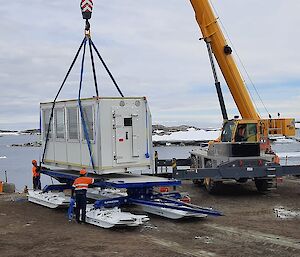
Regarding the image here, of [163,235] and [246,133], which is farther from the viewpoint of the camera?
[246,133]

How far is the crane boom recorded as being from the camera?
17281 millimetres

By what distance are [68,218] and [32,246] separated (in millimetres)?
2840

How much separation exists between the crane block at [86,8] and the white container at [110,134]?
7.20ft

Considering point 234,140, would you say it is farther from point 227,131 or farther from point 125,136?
point 125,136

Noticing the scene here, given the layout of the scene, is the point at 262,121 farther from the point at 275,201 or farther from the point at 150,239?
the point at 150,239

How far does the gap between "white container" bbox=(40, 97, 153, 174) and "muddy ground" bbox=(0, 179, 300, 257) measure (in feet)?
5.44

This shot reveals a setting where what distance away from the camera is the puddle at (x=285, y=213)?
1245 cm

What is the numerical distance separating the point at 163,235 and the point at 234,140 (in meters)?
6.43

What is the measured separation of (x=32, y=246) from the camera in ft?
32.4

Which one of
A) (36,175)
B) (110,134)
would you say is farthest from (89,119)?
(36,175)

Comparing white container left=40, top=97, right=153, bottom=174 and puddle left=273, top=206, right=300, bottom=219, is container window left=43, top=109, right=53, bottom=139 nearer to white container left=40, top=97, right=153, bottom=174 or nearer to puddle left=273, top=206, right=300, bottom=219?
white container left=40, top=97, right=153, bottom=174

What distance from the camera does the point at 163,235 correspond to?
10484 mm

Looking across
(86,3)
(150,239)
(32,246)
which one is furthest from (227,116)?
(32,246)

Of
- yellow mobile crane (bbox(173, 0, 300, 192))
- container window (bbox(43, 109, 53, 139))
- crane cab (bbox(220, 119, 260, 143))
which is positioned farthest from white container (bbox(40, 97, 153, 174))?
crane cab (bbox(220, 119, 260, 143))
